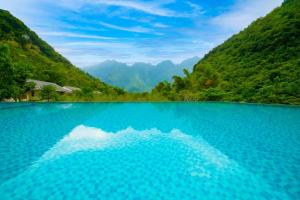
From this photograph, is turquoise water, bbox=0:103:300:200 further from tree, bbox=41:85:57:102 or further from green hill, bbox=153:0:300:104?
tree, bbox=41:85:57:102

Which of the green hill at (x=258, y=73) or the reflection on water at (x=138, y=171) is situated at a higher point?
the green hill at (x=258, y=73)

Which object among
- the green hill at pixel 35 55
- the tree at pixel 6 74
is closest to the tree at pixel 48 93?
the tree at pixel 6 74

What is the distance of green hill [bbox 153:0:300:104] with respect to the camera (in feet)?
82.5

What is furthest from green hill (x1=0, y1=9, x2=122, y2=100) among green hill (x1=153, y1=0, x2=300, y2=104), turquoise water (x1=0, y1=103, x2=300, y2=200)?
turquoise water (x1=0, y1=103, x2=300, y2=200)

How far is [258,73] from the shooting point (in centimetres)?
3378

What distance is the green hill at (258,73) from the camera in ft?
82.5

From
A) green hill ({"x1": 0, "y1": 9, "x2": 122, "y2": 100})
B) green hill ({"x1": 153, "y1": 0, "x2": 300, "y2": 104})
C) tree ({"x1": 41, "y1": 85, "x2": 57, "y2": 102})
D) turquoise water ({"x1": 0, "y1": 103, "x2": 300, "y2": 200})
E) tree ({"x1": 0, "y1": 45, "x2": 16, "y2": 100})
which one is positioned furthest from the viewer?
green hill ({"x1": 0, "y1": 9, "x2": 122, "y2": 100})

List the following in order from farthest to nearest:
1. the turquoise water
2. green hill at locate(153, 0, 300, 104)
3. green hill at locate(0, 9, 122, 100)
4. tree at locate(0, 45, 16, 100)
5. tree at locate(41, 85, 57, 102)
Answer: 1. green hill at locate(0, 9, 122, 100)
2. tree at locate(41, 85, 57, 102)
3. tree at locate(0, 45, 16, 100)
4. green hill at locate(153, 0, 300, 104)
5. the turquoise water

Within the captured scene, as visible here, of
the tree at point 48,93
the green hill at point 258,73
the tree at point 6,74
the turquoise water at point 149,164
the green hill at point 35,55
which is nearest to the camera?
the turquoise water at point 149,164

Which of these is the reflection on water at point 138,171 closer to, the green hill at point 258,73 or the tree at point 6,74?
the green hill at point 258,73

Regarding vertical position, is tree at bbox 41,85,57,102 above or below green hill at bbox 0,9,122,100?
below

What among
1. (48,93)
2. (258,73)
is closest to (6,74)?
(48,93)

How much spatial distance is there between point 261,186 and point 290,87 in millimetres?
21825

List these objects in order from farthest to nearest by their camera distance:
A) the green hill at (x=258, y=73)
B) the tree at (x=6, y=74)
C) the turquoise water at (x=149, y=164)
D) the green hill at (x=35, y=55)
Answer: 1. the green hill at (x=35, y=55)
2. the tree at (x=6, y=74)
3. the green hill at (x=258, y=73)
4. the turquoise water at (x=149, y=164)
